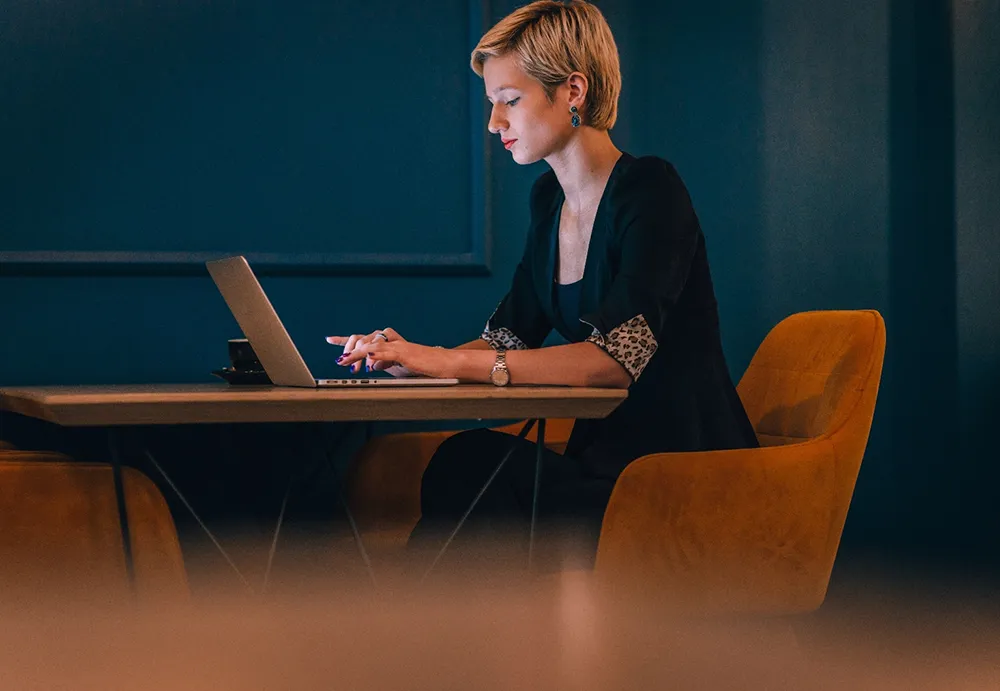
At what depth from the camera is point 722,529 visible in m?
1.83

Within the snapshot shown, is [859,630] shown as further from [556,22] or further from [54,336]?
[54,336]

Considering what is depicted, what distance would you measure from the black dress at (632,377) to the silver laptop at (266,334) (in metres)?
0.24

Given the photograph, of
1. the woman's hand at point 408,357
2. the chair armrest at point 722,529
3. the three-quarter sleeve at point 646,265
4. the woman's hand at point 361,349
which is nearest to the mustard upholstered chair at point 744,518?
the chair armrest at point 722,529

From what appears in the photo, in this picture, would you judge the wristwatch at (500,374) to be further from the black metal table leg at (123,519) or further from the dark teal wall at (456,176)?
the dark teal wall at (456,176)

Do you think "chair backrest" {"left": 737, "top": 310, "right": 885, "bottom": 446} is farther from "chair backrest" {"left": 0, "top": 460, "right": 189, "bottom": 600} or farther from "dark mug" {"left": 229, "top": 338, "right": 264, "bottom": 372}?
"chair backrest" {"left": 0, "top": 460, "right": 189, "bottom": 600}

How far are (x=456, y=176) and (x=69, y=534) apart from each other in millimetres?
1604

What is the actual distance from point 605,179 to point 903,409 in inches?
55.9

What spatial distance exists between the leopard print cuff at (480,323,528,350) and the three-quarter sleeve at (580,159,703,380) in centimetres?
44

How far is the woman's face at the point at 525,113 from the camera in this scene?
7.36ft

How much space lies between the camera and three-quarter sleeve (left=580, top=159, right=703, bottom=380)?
1.95 meters

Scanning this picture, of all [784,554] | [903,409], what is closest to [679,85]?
[903,409]

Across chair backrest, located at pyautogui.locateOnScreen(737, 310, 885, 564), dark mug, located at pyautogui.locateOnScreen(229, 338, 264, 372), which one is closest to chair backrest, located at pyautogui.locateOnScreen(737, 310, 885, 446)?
chair backrest, located at pyautogui.locateOnScreen(737, 310, 885, 564)

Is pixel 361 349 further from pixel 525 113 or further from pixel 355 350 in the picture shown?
pixel 525 113

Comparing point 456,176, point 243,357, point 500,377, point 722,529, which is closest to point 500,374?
point 500,377
